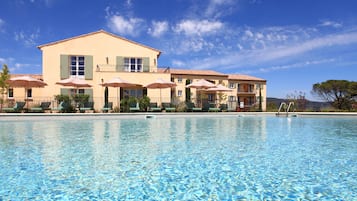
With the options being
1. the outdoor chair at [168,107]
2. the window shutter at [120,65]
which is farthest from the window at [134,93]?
the outdoor chair at [168,107]

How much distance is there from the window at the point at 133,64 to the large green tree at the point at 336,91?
23.2 metres

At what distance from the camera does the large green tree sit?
105 ft

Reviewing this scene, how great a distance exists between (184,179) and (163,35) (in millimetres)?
24887

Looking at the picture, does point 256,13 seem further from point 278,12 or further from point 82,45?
point 82,45

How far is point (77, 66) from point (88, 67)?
1101mm

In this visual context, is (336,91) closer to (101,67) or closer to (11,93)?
(101,67)

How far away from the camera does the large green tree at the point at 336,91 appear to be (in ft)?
105

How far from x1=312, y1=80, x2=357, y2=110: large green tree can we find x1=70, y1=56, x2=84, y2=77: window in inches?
1128

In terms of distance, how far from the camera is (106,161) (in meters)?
5.38

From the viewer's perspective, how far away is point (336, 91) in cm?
3375

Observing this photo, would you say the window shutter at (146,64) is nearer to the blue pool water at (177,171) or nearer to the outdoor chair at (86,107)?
the outdoor chair at (86,107)

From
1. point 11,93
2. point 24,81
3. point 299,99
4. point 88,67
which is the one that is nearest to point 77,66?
point 88,67

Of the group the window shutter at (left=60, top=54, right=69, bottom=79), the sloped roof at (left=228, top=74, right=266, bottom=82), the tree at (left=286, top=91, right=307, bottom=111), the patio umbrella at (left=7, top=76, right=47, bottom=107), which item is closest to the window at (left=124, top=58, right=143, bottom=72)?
the window shutter at (left=60, top=54, right=69, bottom=79)

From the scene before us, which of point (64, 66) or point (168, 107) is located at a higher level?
point (64, 66)
